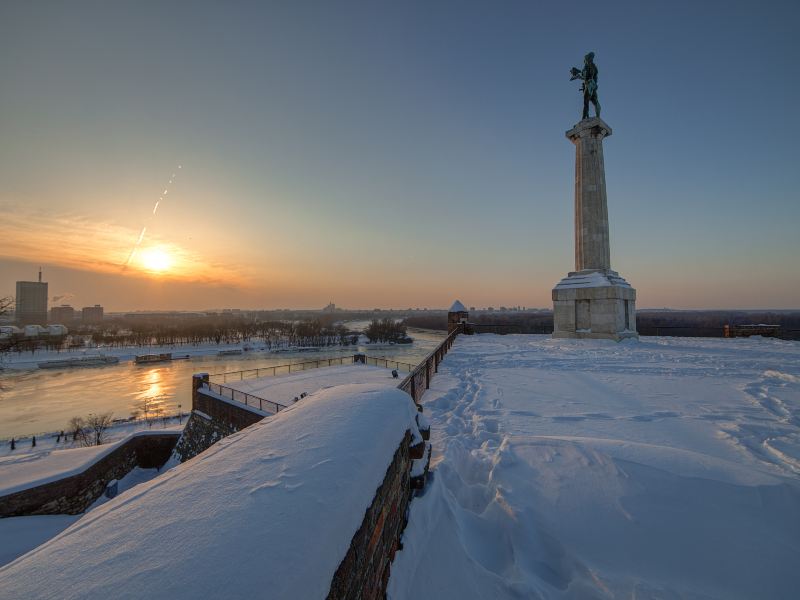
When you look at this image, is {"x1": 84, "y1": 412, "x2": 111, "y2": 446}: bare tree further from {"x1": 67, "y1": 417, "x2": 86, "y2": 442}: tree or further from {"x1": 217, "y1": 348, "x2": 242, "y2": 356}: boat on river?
{"x1": 217, "y1": 348, "x2": 242, "y2": 356}: boat on river

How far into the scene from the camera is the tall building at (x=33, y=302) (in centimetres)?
10981

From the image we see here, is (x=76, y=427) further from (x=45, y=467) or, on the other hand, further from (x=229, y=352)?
(x=229, y=352)

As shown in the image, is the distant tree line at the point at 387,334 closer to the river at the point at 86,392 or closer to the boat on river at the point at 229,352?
the river at the point at 86,392

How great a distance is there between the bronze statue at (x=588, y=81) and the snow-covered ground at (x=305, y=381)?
680 inches

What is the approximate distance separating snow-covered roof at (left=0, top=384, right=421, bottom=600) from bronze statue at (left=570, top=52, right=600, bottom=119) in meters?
20.7

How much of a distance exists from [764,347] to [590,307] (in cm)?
563

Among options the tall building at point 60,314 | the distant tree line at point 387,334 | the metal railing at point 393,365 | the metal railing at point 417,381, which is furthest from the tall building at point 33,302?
the metal railing at point 417,381

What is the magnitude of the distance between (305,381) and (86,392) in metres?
29.3

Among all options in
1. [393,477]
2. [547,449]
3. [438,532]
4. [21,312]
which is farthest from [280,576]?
[21,312]

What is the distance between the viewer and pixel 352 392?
11.7ft

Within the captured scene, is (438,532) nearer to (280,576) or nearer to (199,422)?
(280,576)

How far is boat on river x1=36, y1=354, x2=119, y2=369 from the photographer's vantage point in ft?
176

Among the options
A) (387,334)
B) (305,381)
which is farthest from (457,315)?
(387,334)

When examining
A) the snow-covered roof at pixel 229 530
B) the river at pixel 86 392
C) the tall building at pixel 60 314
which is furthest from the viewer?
the tall building at pixel 60 314
